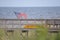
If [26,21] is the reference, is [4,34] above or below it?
above

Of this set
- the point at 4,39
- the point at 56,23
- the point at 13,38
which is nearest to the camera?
the point at 13,38

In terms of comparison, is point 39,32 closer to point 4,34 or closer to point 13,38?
point 13,38

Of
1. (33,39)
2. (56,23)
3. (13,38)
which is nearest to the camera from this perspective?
(33,39)

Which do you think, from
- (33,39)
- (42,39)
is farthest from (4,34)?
(42,39)

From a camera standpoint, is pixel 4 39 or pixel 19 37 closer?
pixel 19 37

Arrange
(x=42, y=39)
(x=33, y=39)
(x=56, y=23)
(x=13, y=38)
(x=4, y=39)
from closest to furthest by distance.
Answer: (x=42, y=39)
(x=33, y=39)
(x=13, y=38)
(x=4, y=39)
(x=56, y=23)

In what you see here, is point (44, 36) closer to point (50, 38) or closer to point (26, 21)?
point (50, 38)

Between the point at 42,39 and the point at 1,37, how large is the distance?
1451 mm

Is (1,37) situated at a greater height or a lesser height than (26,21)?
greater

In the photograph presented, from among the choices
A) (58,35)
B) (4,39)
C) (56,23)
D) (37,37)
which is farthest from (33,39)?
(56,23)

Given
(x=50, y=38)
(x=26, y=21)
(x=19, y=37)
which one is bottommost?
(x=26, y=21)

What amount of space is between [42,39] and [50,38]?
0.48ft

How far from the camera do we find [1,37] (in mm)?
3807

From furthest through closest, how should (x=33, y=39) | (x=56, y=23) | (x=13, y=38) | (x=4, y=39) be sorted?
1. (x=56, y=23)
2. (x=4, y=39)
3. (x=13, y=38)
4. (x=33, y=39)
